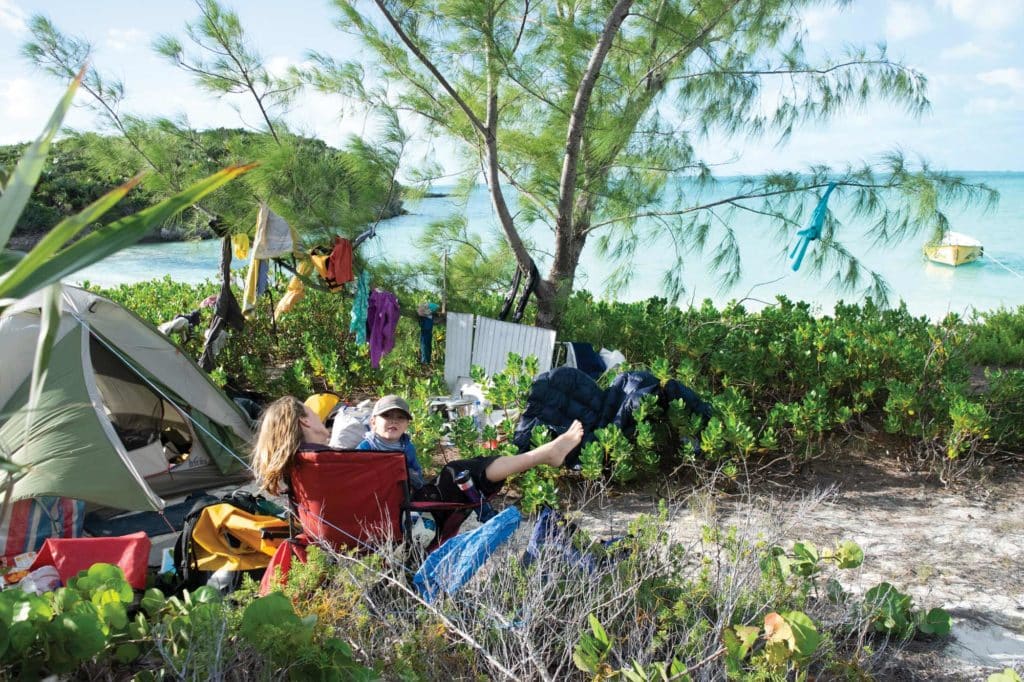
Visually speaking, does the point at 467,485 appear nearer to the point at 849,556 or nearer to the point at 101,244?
the point at 849,556

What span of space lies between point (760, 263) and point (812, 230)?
15336 millimetres

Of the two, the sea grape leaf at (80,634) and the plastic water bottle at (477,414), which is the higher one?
the plastic water bottle at (477,414)

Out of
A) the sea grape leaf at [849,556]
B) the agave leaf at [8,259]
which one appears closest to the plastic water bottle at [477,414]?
the sea grape leaf at [849,556]

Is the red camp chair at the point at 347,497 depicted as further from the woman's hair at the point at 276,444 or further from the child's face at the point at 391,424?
the child's face at the point at 391,424

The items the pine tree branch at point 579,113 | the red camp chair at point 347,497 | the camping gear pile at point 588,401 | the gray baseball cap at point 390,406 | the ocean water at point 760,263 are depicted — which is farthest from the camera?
the ocean water at point 760,263

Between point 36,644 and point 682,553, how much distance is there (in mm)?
1806

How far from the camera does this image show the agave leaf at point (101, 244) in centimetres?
116

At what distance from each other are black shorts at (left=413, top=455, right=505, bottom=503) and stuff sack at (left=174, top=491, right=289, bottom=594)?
57 cm

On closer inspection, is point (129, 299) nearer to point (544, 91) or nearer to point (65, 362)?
point (65, 362)

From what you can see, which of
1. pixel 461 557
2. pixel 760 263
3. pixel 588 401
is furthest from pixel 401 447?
pixel 760 263

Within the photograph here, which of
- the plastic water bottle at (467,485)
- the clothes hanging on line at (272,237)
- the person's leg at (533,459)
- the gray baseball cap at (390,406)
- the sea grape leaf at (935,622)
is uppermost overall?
the clothes hanging on line at (272,237)

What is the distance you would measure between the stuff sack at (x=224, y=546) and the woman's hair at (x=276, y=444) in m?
0.26

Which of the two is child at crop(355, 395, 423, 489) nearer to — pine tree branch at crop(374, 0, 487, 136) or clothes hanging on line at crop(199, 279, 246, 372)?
pine tree branch at crop(374, 0, 487, 136)

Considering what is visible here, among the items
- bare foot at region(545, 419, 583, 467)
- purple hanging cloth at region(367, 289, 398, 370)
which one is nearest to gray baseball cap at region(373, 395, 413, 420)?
bare foot at region(545, 419, 583, 467)
